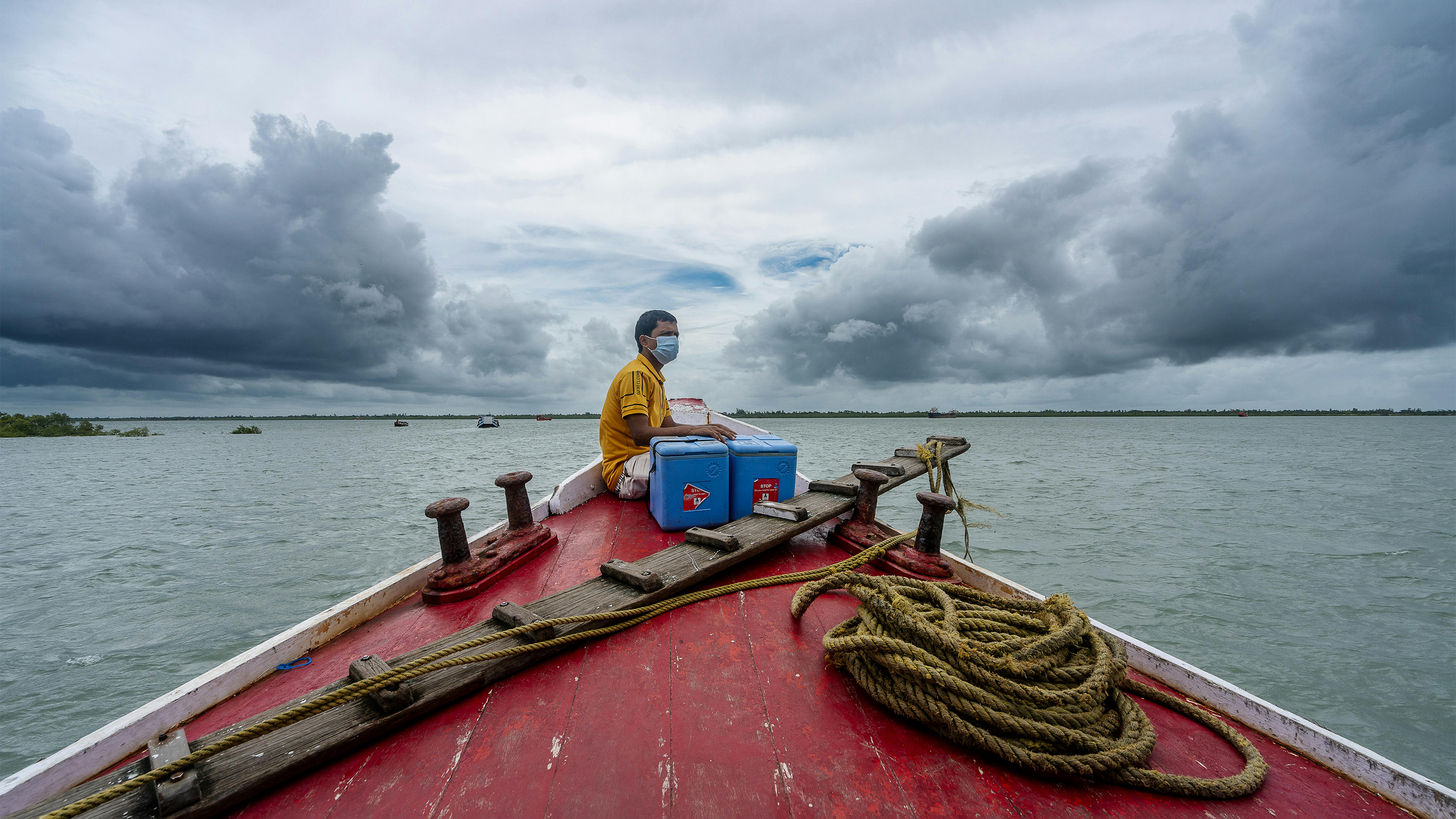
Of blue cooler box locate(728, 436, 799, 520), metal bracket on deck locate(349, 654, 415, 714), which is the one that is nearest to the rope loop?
blue cooler box locate(728, 436, 799, 520)

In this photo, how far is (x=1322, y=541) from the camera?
33.1ft

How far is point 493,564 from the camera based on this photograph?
301 cm

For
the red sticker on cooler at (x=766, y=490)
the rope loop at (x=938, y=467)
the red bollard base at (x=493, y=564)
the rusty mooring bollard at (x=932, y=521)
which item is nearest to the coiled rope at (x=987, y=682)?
the rusty mooring bollard at (x=932, y=521)

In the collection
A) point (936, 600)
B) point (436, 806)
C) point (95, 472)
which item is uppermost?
point (936, 600)

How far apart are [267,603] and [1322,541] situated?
18.5 m

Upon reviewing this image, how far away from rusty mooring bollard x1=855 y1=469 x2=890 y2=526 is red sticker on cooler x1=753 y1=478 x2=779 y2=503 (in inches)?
23.4

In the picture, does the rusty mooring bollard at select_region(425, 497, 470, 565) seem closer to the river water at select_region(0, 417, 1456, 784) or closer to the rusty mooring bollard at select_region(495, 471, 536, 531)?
the rusty mooring bollard at select_region(495, 471, 536, 531)

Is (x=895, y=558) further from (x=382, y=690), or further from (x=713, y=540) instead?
(x=382, y=690)

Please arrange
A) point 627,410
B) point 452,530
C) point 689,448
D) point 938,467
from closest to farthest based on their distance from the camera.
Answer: point 452,530 < point 689,448 < point 627,410 < point 938,467

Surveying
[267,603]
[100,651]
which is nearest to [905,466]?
[267,603]

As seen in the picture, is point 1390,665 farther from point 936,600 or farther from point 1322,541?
point 936,600

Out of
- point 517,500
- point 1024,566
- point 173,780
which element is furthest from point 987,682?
point 1024,566

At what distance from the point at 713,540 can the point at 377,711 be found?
1667mm

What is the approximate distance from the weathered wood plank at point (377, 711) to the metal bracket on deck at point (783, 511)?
262 millimetres
